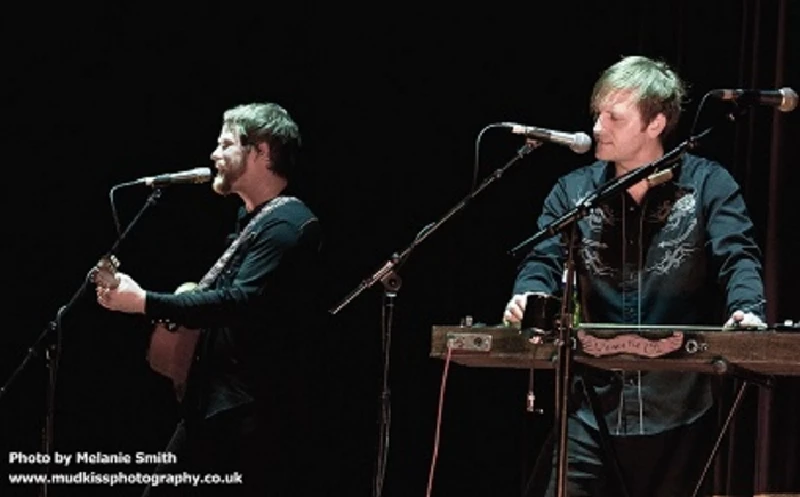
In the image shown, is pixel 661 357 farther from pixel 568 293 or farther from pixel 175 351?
pixel 175 351

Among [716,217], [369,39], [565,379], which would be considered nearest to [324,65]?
[369,39]

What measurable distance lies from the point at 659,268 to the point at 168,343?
5.52ft

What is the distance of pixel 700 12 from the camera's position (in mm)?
4738

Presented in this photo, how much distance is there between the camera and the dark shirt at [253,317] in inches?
162

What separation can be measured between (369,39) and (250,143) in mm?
1227

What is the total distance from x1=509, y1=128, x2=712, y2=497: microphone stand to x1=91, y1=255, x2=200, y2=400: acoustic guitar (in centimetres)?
154

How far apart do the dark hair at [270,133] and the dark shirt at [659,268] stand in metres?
1.23

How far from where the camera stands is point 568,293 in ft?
10.0

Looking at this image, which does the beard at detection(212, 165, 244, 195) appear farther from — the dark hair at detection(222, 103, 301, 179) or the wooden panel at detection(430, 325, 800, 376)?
the wooden panel at detection(430, 325, 800, 376)

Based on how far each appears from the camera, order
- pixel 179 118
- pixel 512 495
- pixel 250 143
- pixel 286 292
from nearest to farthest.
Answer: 1. pixel 286 292
2. pixel 250 143
3. pixel 512 495
4. pixel 179 118

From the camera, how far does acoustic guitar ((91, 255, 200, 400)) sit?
13.8 ft

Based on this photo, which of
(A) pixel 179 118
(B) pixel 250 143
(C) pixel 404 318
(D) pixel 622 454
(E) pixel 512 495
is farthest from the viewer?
(A) pixel 179 118

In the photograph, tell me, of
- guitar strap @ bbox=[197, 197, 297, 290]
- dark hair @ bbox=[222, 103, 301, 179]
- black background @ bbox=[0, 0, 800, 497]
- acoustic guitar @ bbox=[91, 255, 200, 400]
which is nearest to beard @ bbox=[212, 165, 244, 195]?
dark hair @ bbox=[222, 103, 301, 179]

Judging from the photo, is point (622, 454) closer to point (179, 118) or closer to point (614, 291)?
point (614, 291)
